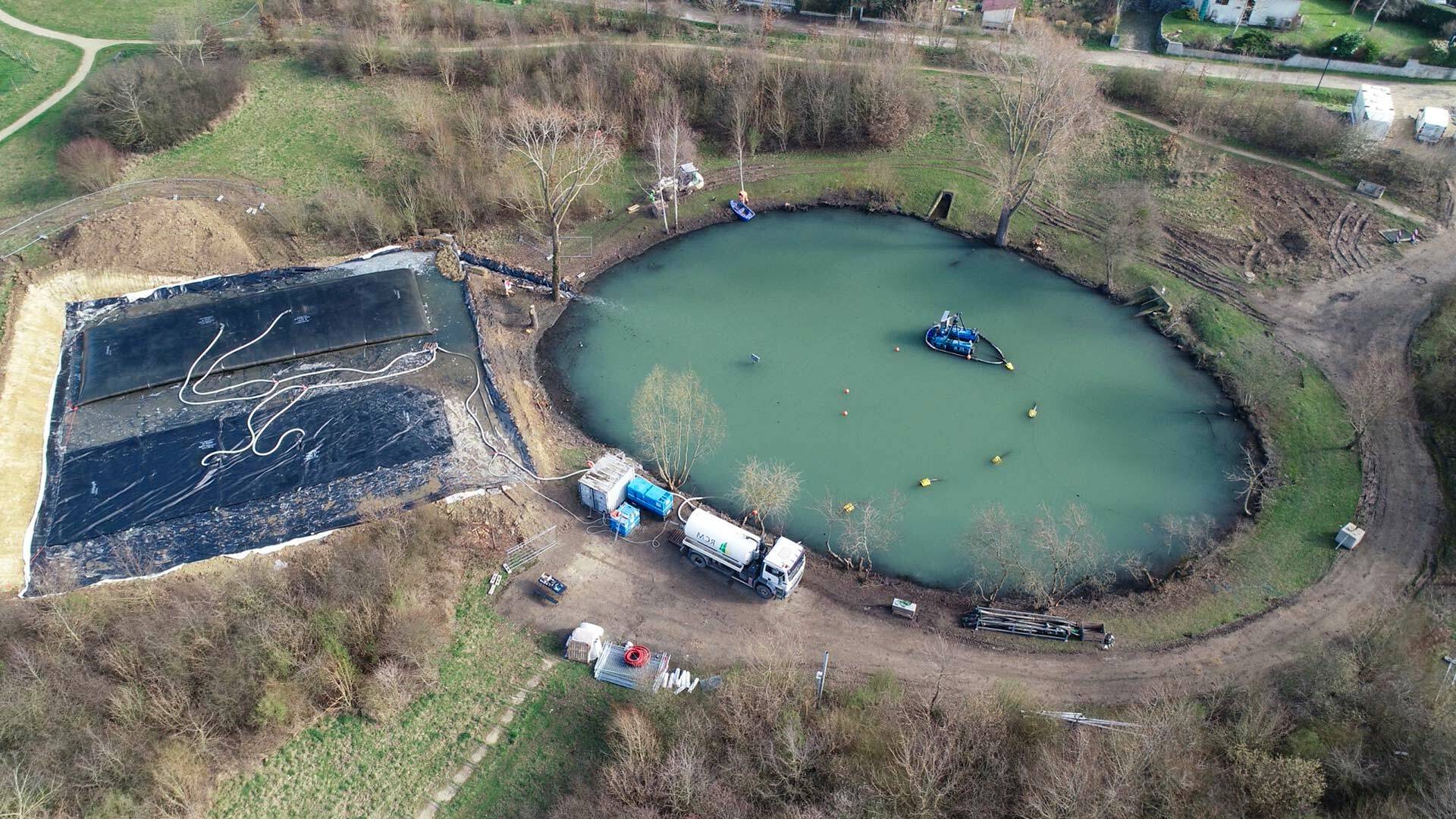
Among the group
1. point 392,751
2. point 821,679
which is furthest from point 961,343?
point 392,751

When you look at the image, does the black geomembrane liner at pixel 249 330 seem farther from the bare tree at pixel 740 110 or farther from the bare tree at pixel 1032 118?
the bare tree at pixel 1032 118

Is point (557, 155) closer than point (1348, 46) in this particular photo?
Yes

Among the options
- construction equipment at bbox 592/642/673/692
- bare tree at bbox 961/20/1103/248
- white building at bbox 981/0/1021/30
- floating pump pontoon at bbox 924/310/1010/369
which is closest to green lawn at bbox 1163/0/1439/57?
white building at bbox 981/0/1021/30

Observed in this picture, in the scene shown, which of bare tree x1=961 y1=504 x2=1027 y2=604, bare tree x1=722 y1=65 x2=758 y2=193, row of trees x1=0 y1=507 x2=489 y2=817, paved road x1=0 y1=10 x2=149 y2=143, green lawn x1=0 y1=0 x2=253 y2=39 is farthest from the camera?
green lawn x1=0 y1=0 x2=253 y2=39

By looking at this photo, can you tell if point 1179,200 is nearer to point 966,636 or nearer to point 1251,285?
Result: point 1251,285

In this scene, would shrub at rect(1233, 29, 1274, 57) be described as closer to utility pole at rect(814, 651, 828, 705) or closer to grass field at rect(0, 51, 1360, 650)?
grass field at rect(0, 51, 1360, 650)

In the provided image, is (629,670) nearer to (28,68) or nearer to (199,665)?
(199,665)

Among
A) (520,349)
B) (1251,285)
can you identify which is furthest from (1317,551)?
(520,349)
